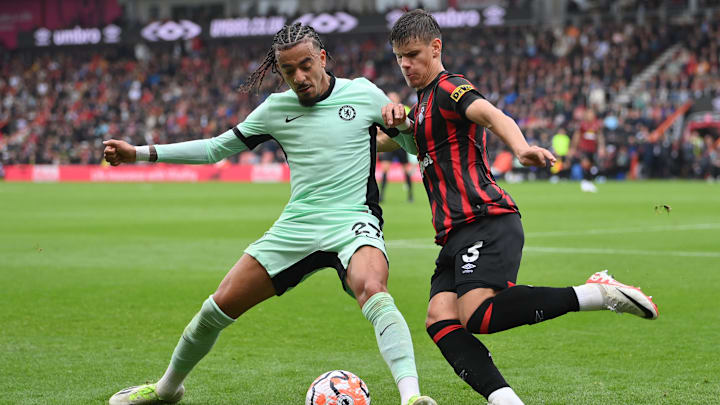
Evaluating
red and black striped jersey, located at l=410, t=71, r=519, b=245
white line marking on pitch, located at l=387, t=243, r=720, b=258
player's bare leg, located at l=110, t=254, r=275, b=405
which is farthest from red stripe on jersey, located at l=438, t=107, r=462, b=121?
white line marking on pitch, located at l=387, t=243, r=720, b=258

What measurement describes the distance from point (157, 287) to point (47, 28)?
48377 millimetres

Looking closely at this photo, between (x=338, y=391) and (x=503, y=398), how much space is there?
84 cm

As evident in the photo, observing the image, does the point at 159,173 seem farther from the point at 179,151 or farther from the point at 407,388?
the point at 407,388

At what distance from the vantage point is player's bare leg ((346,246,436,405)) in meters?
4.07

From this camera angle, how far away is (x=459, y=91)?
13.9 ft

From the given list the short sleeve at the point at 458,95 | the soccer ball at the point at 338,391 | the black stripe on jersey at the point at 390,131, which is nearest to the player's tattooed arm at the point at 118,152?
the black stripe on jersey at the point at 390,131

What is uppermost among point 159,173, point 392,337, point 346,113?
point 346,113

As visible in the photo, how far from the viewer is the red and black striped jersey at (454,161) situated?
14.1ft

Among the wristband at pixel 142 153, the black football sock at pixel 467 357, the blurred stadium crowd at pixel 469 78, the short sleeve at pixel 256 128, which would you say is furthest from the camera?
the blurred stadium crowd at pixel 469 78

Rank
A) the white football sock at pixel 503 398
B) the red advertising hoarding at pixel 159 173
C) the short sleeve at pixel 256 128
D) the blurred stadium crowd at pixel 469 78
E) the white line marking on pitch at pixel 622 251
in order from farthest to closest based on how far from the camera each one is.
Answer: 1. the red advertising hoarding at pixel 159 173
2. the blurred stadium crowd at pixel 469 78
3. the white line marking on pitch at pixel 622 251
4. the short sleeve at pixel 256 128
5. the white football sock at pixel 503 398

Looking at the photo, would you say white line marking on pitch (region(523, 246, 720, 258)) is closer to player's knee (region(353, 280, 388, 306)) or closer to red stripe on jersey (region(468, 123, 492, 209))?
red stripe on jersey (region(468, 123, 492, 209))

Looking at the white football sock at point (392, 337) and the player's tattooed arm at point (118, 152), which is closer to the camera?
the white football sock at point (392, 337)

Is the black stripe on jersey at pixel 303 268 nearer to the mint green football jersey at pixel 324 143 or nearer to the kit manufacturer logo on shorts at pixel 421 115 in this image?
the mint green football jersey at pixel 324 143

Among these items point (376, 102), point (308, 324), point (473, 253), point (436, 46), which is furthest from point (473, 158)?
point (308, 324)
